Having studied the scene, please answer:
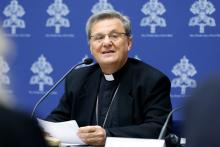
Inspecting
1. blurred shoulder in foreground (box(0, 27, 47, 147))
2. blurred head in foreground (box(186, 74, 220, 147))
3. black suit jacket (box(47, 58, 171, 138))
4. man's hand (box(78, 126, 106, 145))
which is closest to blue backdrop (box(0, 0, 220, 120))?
black suit jacket (box(47, 58, 171, 138))

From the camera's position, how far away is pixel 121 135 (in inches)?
95.0

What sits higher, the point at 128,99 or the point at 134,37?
the point at 134,37

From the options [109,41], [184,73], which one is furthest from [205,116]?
[184,73]

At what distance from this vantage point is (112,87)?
113 inches

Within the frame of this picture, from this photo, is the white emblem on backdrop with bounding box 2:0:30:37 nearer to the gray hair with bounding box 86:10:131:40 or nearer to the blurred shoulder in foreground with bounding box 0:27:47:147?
the gray hair with bounding box 86:10:131:40

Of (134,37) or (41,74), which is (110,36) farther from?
(41,74)

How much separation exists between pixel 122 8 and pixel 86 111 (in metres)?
1.66

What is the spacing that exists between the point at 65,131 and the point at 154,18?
85.9 inches

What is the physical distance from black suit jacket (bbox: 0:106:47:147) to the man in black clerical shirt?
2.00 metres

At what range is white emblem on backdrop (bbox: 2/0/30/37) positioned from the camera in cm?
443

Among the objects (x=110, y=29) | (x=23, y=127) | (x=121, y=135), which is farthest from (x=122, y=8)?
(x=23, y=127)

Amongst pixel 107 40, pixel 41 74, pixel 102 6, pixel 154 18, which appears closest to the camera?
pixel 107 40

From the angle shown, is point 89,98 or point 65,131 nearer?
point 65,131

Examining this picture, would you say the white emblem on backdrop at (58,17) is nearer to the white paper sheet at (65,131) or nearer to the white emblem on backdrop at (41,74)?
the white emblem on backdrop at (41,74)
